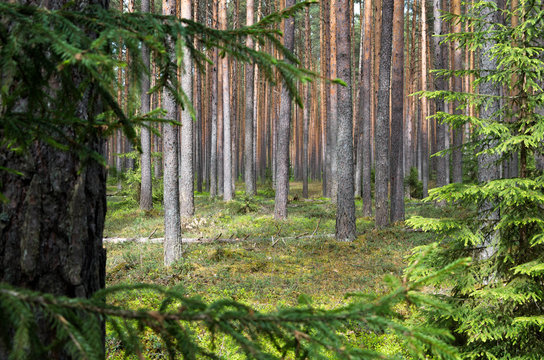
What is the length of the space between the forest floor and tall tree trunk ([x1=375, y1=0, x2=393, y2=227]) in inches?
32.1

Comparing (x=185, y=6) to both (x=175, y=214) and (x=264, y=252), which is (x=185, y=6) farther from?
(x=264, y=252)

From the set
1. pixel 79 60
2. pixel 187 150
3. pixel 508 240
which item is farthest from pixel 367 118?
pixel 79 60

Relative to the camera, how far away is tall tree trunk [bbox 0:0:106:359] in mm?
1675

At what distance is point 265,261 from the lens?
30.3ft

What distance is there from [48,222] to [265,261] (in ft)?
25.3

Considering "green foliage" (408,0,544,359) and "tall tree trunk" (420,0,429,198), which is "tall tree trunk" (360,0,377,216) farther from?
"green foliage" (408,0,544,359)

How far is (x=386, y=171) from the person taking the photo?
44.3 ft

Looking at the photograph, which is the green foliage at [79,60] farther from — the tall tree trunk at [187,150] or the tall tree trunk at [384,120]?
the tall tree trunk at [384,120]

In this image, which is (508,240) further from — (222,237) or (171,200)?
(222,237)

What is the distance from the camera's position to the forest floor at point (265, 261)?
7051 mm

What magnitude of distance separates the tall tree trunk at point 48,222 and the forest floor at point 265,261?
87.6 inches

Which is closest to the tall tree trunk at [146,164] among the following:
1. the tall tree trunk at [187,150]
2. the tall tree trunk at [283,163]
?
the tall tree trunk at [187,150]

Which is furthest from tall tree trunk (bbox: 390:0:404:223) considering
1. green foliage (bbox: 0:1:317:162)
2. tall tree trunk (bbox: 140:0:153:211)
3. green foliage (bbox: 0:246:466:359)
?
green foliage (bbox: 0:1:317:162)

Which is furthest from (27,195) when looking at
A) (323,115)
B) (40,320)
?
(323,115)
